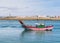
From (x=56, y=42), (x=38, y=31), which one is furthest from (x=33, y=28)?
(x=56, y=42)

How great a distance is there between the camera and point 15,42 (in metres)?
20.0

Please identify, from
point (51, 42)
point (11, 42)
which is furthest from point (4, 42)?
point (51, 42)

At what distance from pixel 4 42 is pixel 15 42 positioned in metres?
0.95

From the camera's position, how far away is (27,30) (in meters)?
32.6

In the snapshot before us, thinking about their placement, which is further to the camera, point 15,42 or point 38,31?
point 38,31

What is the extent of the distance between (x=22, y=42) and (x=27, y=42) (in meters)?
0.48

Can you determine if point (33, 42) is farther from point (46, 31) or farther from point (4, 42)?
point (46, 31)

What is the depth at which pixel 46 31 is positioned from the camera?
107 feet

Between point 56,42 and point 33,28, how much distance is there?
11632mm

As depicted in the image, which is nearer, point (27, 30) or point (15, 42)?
point (15, 42)

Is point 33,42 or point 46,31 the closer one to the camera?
point 33,42

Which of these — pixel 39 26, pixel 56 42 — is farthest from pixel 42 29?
pixel 56 42

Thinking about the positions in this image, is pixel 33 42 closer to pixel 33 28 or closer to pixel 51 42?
pixel 51 42

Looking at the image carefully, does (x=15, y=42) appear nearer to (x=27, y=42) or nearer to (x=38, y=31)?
(x=27, y=42)
